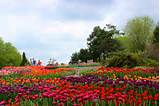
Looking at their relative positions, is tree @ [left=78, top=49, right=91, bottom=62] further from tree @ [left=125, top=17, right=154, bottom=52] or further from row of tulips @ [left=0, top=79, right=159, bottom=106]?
row of tulips @ [left=0, top=79, right=159, bottom=106]

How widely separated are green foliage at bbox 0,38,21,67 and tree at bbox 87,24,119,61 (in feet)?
43.1

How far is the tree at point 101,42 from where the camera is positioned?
74.0 m

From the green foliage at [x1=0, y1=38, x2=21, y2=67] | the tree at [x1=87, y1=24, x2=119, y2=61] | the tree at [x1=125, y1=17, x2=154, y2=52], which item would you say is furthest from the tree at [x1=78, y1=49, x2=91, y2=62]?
the green foliage at [x1=0, y1=38, x2=21, y2=67]

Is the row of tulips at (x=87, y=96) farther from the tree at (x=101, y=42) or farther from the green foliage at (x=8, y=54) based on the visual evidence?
the green foliage at (x=8, y=54)

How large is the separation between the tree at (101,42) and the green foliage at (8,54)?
13.1 meters

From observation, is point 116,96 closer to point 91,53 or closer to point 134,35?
point 134,35

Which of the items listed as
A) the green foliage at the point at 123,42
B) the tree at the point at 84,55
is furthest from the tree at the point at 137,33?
the tree at the point at 84,55

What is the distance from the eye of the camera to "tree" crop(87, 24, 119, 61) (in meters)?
74.0

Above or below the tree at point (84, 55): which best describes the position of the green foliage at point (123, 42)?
above

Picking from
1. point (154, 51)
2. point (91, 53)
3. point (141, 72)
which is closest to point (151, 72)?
point (141, 72)

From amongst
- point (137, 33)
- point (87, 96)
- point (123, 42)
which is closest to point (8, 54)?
point (123, 42)

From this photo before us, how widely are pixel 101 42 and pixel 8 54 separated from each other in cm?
1684

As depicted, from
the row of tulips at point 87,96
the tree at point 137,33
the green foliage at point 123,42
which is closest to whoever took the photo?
the row of tulips at point 87,96

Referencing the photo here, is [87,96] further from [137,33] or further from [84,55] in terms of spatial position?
[84,55]
